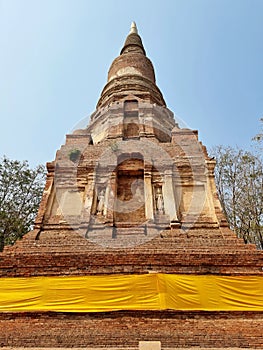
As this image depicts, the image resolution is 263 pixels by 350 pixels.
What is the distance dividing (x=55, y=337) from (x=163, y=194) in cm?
566

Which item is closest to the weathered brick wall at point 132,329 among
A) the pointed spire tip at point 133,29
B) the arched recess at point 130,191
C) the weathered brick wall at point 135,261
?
the weathered brick wall at point 135,261

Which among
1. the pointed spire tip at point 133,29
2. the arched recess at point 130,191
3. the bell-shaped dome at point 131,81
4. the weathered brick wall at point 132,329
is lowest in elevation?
the weathered brick wall at point 132,329

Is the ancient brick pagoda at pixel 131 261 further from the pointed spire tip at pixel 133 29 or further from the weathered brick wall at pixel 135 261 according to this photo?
the pointed spire tip at pixel 133 29

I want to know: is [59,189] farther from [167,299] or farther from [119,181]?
[167,299]

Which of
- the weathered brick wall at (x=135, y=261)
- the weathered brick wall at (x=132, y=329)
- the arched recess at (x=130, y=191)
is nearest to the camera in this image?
the weathered brick wall at (x=132, y=329)

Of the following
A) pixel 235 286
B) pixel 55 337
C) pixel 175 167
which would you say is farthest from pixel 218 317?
pixel 175 167

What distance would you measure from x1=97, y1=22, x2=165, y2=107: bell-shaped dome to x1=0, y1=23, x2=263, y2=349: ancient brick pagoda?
478 cm

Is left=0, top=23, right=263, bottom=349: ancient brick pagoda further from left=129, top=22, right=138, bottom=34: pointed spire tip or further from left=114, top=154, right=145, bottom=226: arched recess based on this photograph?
left=129, top=22, right=138, bottom=34: pointed spire tip

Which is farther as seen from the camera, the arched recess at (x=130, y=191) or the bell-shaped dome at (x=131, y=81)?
the bell-shaped dome at (x=131, y=81)

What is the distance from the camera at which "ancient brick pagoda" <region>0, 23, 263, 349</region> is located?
20.5 ft

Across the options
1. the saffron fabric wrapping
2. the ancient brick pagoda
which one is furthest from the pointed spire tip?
the saffron fabric wrapping

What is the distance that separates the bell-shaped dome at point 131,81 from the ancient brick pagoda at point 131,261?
4779 millimetres

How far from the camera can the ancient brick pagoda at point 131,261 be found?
6.25 m

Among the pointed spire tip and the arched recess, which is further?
the pointed spire tip
